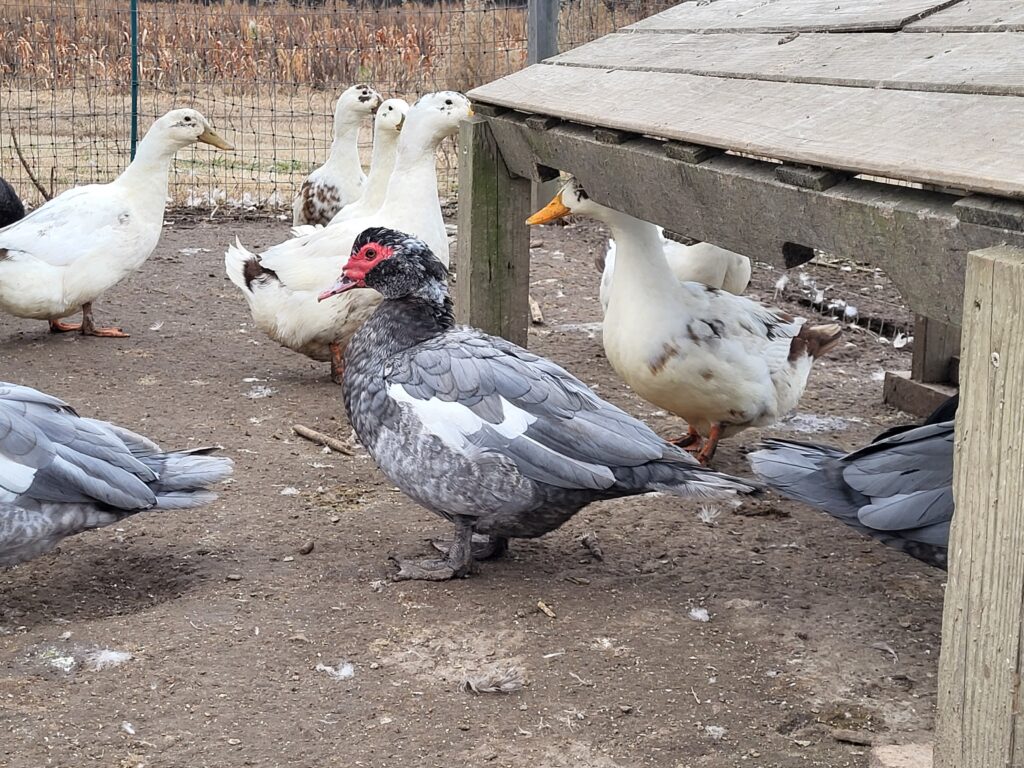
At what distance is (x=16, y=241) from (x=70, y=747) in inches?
148

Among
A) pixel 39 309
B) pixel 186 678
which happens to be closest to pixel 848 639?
pixel 186 678

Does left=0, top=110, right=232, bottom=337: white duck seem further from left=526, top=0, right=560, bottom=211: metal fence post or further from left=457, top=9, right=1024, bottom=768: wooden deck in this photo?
left=526, top=0, right=560, bottom=211: metal fence post

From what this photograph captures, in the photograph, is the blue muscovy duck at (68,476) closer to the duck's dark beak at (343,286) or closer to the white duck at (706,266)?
the duck's dark beak at (343,286)

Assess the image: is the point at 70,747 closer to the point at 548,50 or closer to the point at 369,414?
the point at 369,414

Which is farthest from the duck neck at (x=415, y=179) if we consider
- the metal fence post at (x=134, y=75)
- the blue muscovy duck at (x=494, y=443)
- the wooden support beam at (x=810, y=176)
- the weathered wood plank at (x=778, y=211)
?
the metal fence post at (x=134, y=75)

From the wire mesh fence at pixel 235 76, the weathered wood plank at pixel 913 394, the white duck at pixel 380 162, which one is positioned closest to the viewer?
the weathered wood plank at pixel 913 394

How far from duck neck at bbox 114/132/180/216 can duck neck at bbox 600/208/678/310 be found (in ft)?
9.34

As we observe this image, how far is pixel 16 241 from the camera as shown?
5754 millimetres

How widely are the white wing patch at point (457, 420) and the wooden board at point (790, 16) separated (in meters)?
A: 1.35

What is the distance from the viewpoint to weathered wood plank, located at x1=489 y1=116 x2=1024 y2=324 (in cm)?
214

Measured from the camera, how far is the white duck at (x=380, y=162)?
19.9 feet

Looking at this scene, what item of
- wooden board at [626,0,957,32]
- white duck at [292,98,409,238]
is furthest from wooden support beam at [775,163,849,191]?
white duck at [292,98,409,238]

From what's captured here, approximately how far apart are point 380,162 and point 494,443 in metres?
3.27

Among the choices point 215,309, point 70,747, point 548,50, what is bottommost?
point 70,747
